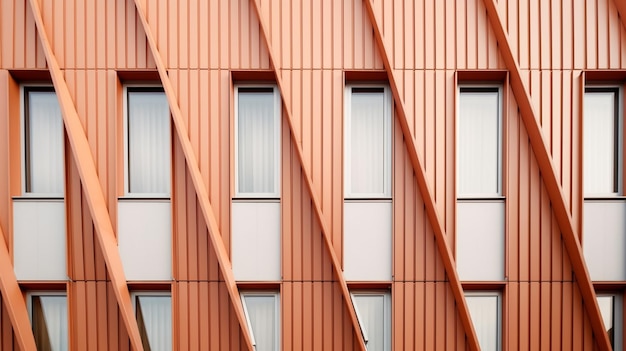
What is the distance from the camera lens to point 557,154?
4.11 meters

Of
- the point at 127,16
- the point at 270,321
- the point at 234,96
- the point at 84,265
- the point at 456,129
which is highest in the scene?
the point at 127,16

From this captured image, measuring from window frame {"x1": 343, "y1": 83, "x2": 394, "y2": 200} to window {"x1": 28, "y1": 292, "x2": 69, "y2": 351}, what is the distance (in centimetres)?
364

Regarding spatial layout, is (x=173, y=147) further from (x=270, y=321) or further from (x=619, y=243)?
(x=619, y=243)

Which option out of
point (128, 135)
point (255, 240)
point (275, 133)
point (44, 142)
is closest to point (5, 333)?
point (44, 142)

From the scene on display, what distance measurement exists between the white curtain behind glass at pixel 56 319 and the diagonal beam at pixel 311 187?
322 centimetres

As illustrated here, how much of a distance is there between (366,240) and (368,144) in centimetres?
111

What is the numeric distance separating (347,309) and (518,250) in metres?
2.04

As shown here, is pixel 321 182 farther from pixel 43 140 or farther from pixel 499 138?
pixel 43 140

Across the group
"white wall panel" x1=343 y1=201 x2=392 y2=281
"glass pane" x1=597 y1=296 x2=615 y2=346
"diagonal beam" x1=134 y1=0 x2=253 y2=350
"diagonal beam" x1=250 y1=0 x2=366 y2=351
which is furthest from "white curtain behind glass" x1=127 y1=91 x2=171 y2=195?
"glass pane" x1=597 y1=296 x2=615 y2=346

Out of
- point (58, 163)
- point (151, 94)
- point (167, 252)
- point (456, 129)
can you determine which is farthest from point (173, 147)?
point (456, 129)

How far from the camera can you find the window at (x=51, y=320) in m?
4.34

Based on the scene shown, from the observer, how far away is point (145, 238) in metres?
4.14

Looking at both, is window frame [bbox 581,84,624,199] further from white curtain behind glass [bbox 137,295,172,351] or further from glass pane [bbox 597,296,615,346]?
white curtain behind glass [bbox 137,295,172,351]

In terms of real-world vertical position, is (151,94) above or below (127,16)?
below
